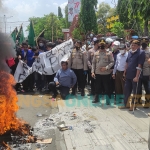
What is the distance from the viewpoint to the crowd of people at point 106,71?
21.1ft

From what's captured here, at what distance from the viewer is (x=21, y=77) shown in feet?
31.3

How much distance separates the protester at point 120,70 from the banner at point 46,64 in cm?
276

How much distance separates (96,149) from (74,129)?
110 centimetres

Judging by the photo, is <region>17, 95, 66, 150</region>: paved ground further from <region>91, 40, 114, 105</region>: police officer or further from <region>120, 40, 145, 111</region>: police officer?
<region>120, 40, 145, 111</region>: police officer

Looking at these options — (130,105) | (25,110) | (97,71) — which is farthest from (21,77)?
(130,105)

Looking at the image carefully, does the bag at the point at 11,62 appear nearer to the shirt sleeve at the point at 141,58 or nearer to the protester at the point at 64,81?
the protester at the point at 64,81

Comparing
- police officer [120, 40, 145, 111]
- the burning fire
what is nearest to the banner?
police officer [120, 40, 145, 111]

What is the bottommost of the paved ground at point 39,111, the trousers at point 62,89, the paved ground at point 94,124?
the paved ground at point 39,111

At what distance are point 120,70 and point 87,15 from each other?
24.2 metres

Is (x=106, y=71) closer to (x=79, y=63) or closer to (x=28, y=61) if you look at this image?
(x=79, y=63)

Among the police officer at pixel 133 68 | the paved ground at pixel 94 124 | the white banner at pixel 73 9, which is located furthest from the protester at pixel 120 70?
the white banner at pixel 73 9

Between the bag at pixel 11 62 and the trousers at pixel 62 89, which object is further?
the bag at pixel 11 62

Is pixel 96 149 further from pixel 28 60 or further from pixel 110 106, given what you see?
pixel 28 60

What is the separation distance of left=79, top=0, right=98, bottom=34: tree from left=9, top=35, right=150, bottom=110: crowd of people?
20.9 meters
